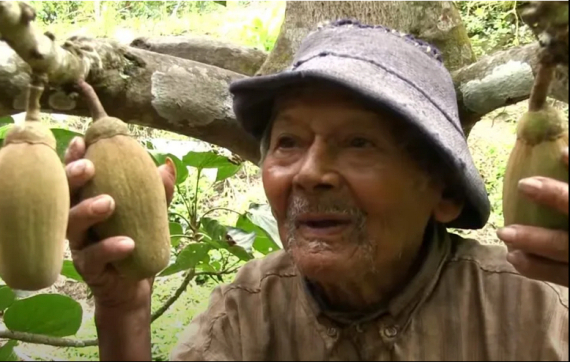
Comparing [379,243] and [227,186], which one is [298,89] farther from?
[227,186]

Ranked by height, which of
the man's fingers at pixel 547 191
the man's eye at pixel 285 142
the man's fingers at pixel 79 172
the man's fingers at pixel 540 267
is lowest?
the man's fingers at pixel 540 267

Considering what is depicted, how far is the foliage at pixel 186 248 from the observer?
1000 mm

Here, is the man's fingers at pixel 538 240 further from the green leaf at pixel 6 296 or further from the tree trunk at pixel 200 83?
the green leaf at pixel 6 296

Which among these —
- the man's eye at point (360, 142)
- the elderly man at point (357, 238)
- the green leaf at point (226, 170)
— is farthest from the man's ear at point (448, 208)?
the green leaf at point (226, 170)

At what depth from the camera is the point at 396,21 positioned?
1503mm

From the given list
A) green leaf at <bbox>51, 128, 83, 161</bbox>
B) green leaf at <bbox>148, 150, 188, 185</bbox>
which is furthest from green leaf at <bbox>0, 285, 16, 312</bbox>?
green leaf at <bbox>148, 150, 188, 185</bbox>

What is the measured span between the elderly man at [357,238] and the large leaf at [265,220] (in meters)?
0.26

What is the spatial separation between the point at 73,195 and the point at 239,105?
37cm

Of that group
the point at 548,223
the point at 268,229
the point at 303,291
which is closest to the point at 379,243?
the point at 303,291

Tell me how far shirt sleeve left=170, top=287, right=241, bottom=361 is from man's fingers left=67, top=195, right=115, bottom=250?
19cm

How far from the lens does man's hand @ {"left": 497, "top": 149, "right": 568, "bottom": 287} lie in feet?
1.65

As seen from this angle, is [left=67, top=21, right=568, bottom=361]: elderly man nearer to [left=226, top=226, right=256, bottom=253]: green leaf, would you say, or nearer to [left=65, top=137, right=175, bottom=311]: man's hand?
[left=65, top=137, right=175, bottom=311]: man's hand

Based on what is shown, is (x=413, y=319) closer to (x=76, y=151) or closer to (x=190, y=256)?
(x=76, y=151)

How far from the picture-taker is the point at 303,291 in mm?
920
